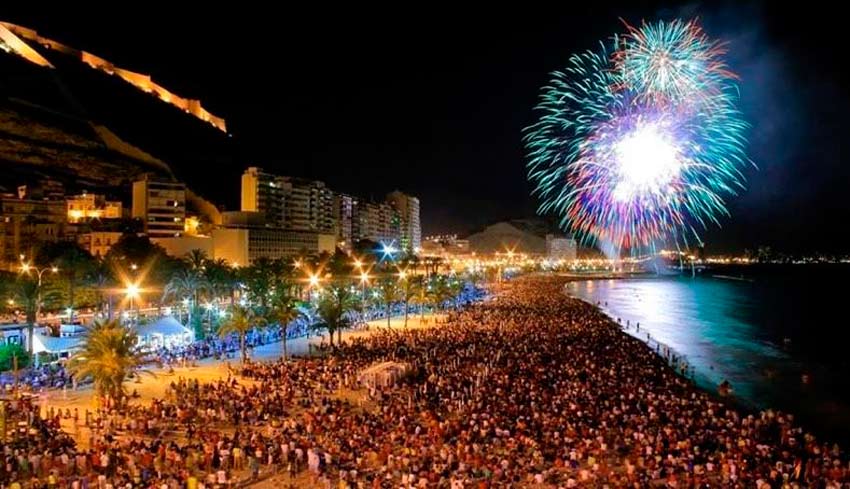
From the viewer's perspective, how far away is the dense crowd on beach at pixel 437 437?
17.3 metres

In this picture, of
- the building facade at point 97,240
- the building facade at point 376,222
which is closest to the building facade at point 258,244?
the building facade at point 97,240

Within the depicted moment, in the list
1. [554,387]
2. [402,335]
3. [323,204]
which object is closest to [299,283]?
[402,335]

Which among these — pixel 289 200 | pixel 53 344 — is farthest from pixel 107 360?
pixel 289 200

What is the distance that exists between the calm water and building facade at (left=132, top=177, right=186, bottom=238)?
58.3 meters

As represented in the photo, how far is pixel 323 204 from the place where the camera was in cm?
13612

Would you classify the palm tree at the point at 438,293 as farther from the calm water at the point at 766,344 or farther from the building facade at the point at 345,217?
the building facade at the point at 345,217

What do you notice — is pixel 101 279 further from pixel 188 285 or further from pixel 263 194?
pixel 263 194

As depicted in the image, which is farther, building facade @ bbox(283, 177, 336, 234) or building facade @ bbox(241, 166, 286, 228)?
building facade @ bbox(283, 177, 336, 234)

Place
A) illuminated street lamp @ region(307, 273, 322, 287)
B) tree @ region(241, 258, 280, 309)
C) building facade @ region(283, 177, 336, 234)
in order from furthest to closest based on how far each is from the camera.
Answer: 1. building facade @ region(283, 177, 336, 234)
2. illuminated street lamp @ region(307, 273, 322, 287)
3. tree @ region(241, 258, 280, 309)

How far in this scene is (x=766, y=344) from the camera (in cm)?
5450

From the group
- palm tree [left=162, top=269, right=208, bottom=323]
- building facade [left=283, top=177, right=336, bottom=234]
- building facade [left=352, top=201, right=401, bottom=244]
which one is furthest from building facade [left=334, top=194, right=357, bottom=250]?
palm tree [left=162, top=269, right=208, bottom=323]

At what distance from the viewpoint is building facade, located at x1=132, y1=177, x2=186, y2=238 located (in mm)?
87062

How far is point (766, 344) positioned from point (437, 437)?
145 ft

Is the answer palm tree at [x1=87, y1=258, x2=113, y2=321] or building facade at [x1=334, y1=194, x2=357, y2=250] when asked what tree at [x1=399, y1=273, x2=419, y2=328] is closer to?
palm tree at [x1=87, y1=258, x2=113, y2=321]
